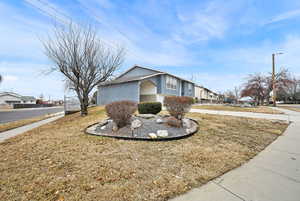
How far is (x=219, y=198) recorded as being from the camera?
2.06 metres

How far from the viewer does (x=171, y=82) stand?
22.4 meters

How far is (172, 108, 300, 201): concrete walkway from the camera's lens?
6.87 feet

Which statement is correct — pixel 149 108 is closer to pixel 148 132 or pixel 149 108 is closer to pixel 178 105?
pixel 178 105

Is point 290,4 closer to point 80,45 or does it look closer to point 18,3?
point 80,45

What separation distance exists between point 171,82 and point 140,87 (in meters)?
5.60

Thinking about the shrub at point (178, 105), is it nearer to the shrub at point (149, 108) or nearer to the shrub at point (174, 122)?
the shrub at point (174, 122)

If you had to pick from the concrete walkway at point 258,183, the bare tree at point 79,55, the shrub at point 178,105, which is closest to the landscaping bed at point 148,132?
the shrub at point 178,105

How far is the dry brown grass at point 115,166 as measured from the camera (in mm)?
2219

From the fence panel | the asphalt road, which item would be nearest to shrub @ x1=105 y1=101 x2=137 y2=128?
the fence panel

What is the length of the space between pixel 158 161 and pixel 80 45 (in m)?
11.9

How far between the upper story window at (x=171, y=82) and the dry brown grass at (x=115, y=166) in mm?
17062

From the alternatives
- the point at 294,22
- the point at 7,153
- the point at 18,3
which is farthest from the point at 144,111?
the point at 294,22

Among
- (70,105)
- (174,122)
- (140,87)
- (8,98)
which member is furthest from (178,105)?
(8,98)

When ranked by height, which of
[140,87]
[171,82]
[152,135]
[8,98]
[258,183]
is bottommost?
[258,183]
